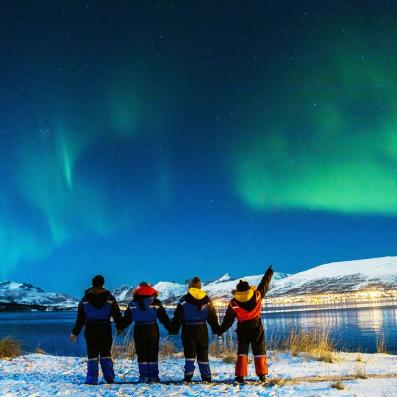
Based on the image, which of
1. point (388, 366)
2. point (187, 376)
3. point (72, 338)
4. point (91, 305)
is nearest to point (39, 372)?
point (72, 338)

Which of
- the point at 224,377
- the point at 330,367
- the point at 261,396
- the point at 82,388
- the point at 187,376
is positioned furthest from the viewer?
the point at 330,367

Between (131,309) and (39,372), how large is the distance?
469cm

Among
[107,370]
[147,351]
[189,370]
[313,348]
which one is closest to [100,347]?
[107,370]

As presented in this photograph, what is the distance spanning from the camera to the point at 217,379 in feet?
37.9

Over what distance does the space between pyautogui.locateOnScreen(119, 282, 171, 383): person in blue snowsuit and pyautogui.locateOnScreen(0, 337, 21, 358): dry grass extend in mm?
9807

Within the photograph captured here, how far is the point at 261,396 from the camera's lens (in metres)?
9.05

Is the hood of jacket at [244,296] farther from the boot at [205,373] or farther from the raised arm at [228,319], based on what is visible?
the boot at [205,373]

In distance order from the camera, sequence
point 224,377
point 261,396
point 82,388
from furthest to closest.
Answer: point 224,377, point 82,388, point 261,396

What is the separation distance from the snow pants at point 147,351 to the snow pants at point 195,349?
709 millimetres

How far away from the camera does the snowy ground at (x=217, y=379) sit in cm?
942

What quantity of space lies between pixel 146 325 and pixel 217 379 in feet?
6.98

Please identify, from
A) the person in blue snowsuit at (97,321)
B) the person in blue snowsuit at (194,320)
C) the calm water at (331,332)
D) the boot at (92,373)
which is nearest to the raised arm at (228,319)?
the person in blue snowsuit at (194,320)

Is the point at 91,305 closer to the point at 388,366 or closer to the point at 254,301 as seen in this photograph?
the point at 254,301

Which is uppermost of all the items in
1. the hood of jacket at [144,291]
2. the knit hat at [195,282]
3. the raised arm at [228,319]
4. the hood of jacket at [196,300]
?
the knit hat at [195,282]
